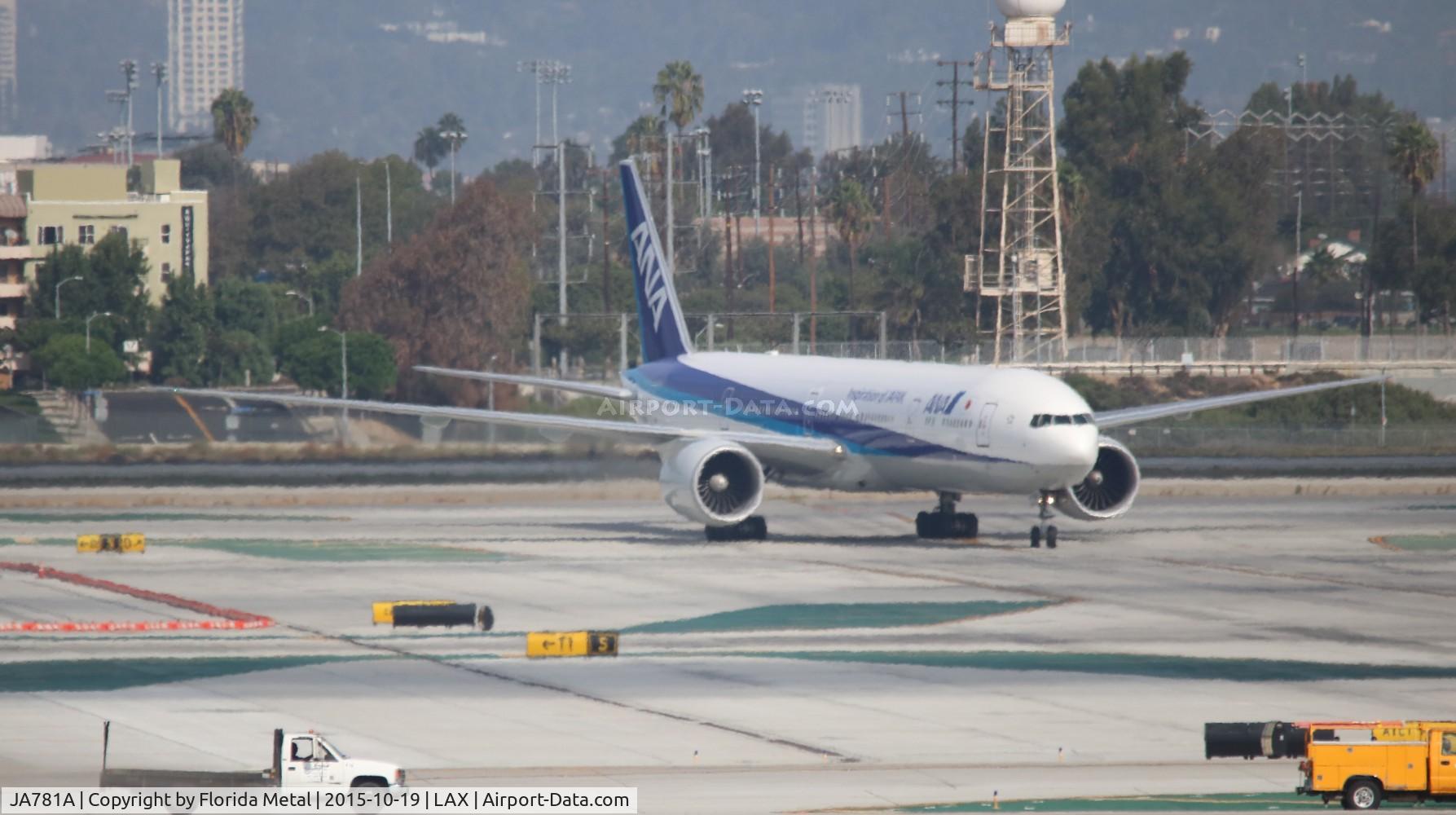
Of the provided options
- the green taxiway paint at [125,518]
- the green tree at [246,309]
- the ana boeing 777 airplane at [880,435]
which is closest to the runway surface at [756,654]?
the ana boeing 777 airplane at [880,435]

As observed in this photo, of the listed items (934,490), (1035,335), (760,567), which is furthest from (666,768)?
(1035,335)

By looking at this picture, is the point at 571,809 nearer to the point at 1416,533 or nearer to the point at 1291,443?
the point at 1416,533

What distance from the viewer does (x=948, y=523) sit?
54.2 m

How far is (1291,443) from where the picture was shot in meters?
84.2

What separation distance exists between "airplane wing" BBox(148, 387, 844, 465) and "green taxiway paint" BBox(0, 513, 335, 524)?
9567 mm

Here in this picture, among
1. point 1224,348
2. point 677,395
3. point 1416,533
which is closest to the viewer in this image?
point 1416,533

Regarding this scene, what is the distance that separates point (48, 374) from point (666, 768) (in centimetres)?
8961

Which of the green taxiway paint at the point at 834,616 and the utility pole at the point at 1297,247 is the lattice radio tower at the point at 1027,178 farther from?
the green taxiway paint at the point at 834,616

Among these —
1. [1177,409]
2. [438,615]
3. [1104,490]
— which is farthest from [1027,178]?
[438,615]

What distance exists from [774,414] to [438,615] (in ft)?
61.4

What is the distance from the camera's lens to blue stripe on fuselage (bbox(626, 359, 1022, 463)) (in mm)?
50312

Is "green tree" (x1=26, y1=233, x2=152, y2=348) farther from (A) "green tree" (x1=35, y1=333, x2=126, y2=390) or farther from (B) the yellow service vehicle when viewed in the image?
(B) the yellow service vehicle

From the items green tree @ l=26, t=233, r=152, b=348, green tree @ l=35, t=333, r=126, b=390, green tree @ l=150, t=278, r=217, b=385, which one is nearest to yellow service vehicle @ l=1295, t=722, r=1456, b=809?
green tree @ l=35, t=333, r=126, b=390

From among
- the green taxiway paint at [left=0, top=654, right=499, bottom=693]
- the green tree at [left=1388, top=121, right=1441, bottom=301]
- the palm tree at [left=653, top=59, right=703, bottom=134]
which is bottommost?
the green taxiway paint at [left=0, top=654, right=499, bottom=693]
